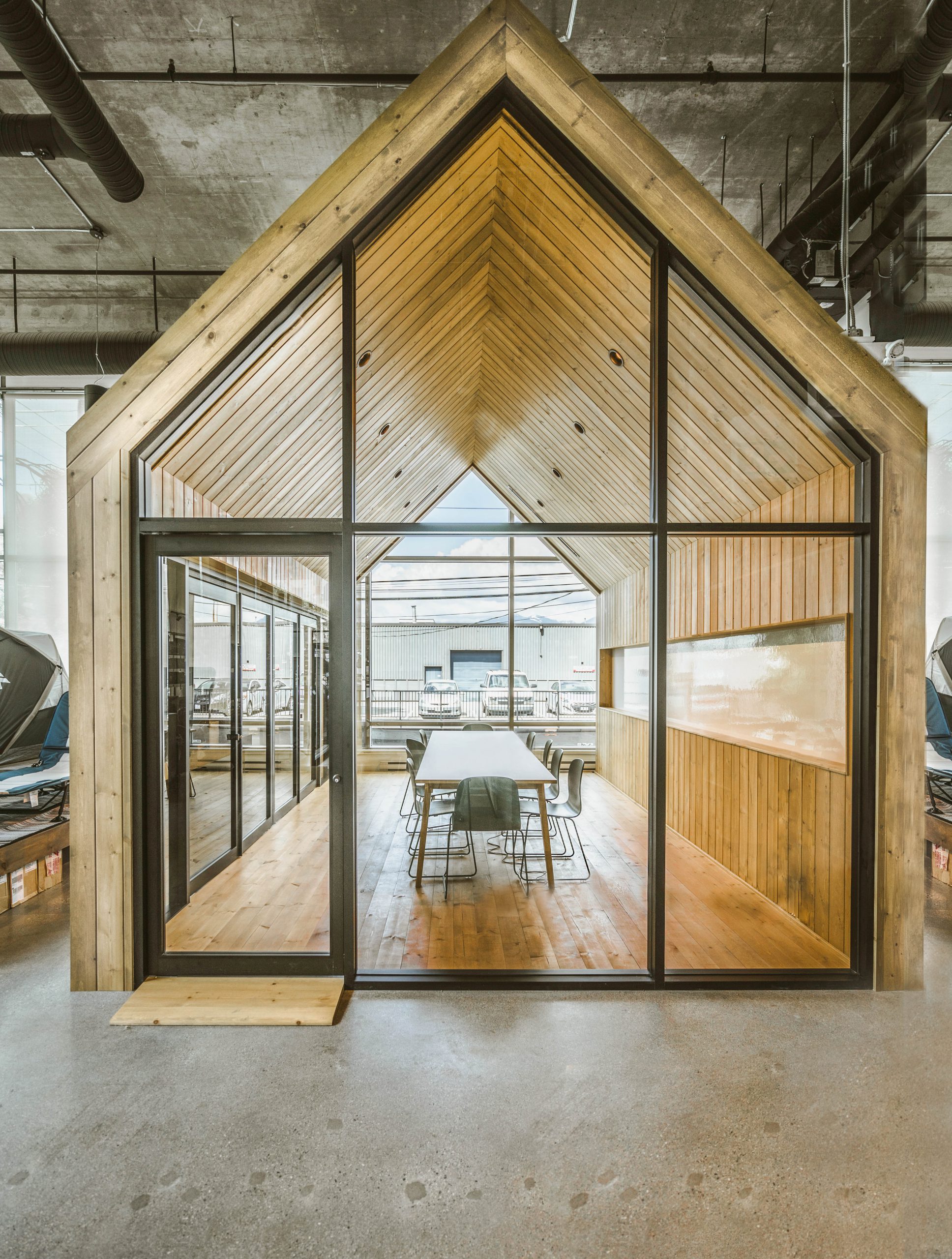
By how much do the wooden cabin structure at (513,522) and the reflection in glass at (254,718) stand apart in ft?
1.07

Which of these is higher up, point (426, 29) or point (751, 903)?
point (426, 29)

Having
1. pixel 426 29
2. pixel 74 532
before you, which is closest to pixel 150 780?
pixel 74 532

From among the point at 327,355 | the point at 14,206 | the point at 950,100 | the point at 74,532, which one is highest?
the point at 14,206

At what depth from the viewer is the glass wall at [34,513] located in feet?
27.7

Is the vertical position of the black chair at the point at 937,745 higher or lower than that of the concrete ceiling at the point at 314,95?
lower

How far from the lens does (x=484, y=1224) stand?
2.15 m

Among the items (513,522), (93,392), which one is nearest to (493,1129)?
(513,522)

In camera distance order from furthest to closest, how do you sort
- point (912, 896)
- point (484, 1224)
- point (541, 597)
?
point (541, 597), point (912, 896), point (484, 1224)

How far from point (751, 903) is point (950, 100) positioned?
480 cm

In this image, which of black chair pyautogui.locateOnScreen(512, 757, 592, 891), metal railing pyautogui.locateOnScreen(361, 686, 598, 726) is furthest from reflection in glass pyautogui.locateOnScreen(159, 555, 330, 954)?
metal railing pyautogui.locateOnScreen(361, 686, 598, 726)

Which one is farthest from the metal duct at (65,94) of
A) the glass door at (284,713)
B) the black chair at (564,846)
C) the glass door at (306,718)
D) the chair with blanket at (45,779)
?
the black chair at (564,846)

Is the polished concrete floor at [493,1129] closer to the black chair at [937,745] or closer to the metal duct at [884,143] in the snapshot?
the black chair at [937,745]

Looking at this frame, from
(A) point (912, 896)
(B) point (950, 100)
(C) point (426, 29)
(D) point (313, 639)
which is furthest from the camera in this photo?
(D) point (313, 639)

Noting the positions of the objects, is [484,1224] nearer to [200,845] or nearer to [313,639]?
[200,845]
